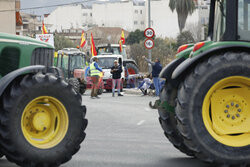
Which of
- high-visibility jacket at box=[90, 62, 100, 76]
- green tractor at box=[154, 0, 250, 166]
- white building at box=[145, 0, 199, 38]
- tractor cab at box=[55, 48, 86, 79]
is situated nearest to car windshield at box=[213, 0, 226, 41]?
green tractor at box=[154, 0, 250, 166]

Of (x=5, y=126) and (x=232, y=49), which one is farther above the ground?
(x=232, y=49)

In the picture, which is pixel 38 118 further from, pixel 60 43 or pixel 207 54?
pixel 60 43

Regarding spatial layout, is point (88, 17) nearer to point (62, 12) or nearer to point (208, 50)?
point (62, 12)

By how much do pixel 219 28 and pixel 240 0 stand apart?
1.93 feet

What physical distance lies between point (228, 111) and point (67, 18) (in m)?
139

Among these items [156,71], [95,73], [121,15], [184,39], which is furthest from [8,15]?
[121,15]

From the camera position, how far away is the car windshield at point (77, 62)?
107 feet

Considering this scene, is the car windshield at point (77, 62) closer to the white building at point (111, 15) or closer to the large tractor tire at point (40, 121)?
the large tractor tire at point (40, 121)

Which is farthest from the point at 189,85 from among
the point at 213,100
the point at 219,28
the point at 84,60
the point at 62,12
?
the point at 62,12

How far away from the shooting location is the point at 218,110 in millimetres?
6738

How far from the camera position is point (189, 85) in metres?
6.67

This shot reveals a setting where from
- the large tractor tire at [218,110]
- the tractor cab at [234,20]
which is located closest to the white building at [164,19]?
the tractor cab at [234,20]

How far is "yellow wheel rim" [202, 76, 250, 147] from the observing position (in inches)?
263

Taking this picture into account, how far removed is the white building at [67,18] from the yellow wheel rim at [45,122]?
13144cm
